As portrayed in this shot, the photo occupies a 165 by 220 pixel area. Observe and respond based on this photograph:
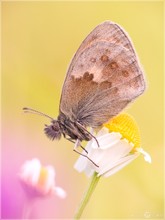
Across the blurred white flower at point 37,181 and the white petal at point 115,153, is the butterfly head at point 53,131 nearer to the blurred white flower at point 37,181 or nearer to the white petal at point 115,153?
the white petal at point 115,153

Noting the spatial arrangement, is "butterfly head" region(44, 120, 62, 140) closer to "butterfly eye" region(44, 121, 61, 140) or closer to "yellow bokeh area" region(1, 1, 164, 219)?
"butterfly eye" region(44, 121, 61, 140)

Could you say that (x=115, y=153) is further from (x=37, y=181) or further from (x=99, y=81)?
(x=37, y=181)

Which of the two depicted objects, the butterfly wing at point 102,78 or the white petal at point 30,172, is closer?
the white petal at point 30,172

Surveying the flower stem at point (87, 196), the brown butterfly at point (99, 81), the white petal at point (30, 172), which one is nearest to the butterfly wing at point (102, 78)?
the brown butterfly at point (99, 81)

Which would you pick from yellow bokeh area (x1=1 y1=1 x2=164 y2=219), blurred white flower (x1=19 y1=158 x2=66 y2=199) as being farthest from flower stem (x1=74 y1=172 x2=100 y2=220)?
yellow bokeh area (x1=1 y1=1 x2=164 y2=219)

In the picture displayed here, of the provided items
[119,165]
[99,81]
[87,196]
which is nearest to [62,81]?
[99,81]

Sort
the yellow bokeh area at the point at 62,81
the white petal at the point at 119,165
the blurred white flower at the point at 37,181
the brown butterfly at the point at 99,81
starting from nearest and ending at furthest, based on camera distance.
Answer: the blurred white flower at the point at 37,181, the white petal at the point at 119,165, the brown butterfly at the point at 99,81, the yellow bokeh area at the point at 62,81

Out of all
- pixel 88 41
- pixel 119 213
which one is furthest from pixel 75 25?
pixel 88 41
